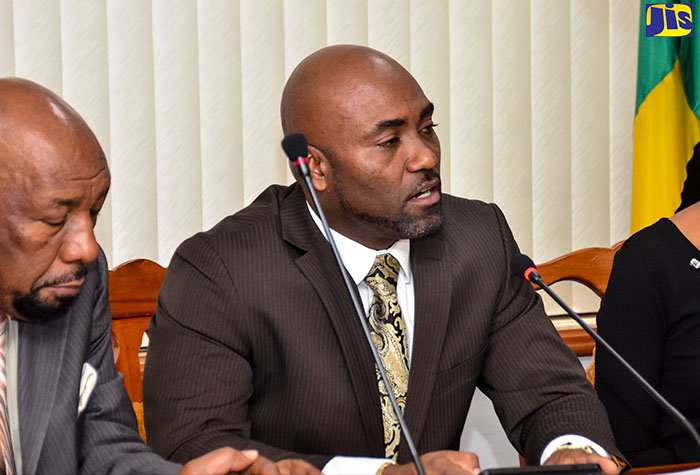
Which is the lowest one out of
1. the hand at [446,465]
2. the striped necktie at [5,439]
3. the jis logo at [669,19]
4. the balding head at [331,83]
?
the hand at [446,465]

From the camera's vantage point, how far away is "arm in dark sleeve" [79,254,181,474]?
159 centimetres

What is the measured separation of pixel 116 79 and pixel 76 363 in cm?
122

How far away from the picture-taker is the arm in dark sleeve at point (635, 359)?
2.09m

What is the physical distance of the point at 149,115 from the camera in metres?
2.66

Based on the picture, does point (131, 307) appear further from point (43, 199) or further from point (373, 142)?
point (43, 199)

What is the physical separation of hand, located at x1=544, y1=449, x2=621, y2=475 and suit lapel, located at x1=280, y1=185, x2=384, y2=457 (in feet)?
1.21

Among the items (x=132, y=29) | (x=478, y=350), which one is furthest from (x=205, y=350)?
(x=132, y=29)

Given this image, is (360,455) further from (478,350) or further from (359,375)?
(478,350)

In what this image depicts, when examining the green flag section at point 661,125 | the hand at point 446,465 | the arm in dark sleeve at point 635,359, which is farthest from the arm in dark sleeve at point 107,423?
the green flag section at point 661,125

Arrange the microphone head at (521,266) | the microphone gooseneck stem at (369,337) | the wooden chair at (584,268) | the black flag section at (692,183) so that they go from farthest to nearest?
the black flag section at (692,183) < the wooden chair at (584,268) < the microphone head at (521,266) < the microphone gooseneck stem at (369,337)

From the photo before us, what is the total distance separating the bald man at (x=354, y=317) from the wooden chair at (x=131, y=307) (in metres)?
0.41

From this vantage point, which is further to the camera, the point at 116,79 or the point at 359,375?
the point at 116,79

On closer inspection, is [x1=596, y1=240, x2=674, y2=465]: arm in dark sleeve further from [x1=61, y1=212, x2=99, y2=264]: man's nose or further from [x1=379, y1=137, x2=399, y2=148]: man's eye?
[x1=61, y1=212, x2=99, y2=264]: man's nose

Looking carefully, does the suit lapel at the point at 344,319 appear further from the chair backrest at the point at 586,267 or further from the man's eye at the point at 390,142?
the chair backrest at the point at 586,267
